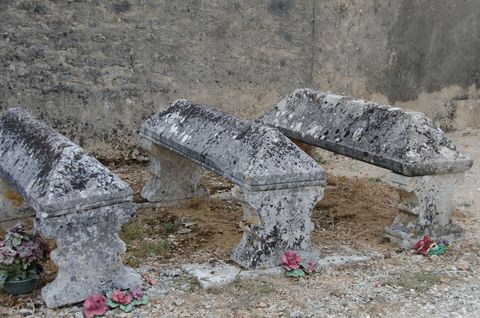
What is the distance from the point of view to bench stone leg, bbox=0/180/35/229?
5340mm

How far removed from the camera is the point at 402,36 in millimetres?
9664

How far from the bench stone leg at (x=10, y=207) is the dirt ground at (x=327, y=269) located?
0.93 meters

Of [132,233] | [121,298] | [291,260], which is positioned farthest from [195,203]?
[121,298]

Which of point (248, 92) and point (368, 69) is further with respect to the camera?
point (368, 69)

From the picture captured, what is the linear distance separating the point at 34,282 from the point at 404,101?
7.08m

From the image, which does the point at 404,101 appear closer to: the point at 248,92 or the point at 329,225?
the point at 248,92

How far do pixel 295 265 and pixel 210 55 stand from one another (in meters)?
4.17

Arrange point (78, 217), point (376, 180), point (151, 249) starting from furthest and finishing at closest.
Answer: point (376, 180) < point (151, 249) < point (78, 217)

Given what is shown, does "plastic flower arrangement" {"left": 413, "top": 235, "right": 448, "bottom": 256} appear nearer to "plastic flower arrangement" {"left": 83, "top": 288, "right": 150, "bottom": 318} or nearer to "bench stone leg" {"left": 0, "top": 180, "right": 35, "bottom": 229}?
"plastic flower arrangement" {"left": 83, "top": 288, "right": 150, "bottom": 318}

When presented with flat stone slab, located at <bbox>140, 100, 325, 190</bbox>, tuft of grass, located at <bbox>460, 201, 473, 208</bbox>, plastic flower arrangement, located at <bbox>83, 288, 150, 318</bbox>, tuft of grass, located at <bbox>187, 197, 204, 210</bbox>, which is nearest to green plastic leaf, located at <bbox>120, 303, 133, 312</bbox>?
plastic flower arrangement, located at <bbox>83, 288, 150, 318</bbox>

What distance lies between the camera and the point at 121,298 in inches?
157

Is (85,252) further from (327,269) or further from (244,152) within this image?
(327,269)

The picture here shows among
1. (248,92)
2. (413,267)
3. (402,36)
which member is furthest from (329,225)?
(402,36)

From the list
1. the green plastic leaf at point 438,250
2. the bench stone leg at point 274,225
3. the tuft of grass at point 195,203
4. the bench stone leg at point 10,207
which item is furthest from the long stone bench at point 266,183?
the bench stone leg at point 10,207
